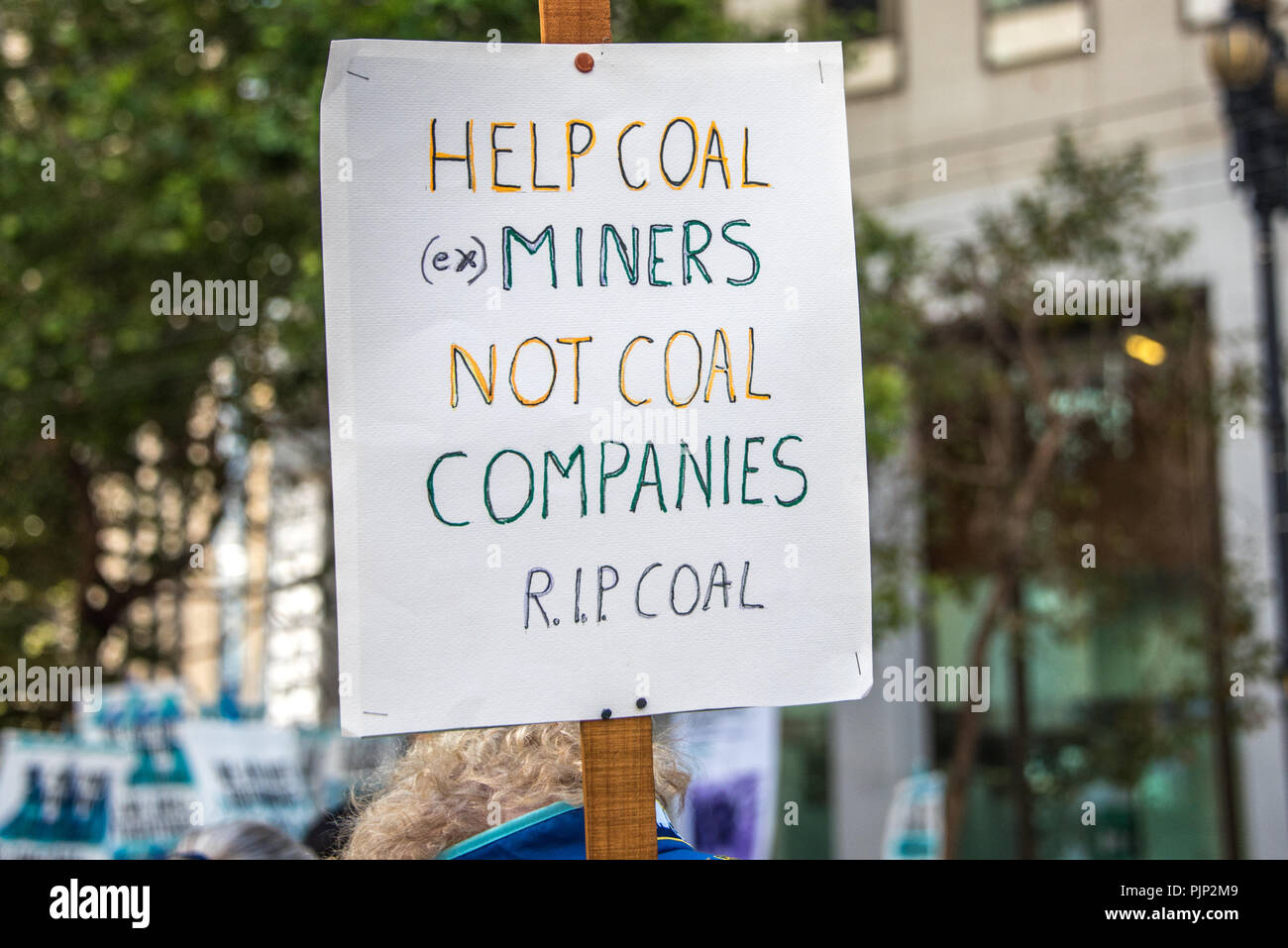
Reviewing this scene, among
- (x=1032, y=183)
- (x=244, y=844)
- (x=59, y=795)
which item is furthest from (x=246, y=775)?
(x=1032, y=183)

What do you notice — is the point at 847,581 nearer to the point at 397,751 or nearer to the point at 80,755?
the point at 397,751

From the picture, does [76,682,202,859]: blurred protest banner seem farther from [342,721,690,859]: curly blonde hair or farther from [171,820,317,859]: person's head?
[342,721,690,859]: curly blonde hair

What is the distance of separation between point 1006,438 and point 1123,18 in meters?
3.75

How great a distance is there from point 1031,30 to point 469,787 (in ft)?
32.9

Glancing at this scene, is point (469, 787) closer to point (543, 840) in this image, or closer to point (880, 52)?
point (543, 840)

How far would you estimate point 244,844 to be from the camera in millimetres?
2873

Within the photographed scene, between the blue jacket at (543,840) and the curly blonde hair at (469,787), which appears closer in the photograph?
the blue jacket at (543,840)

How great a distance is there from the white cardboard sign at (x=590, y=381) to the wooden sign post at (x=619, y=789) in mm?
40

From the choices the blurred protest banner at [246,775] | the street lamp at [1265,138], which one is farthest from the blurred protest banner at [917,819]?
the blurred protest banner at [246,775]

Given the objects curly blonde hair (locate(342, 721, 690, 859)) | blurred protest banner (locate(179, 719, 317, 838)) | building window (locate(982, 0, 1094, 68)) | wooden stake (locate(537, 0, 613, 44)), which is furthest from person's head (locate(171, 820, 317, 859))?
building window (locate(982, 0, 1094, 68))

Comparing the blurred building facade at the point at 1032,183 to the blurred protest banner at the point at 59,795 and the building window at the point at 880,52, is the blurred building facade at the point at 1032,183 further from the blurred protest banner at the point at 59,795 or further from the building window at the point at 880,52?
the blurred protest banner at the point at 59,795

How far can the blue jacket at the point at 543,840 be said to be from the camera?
1.71m

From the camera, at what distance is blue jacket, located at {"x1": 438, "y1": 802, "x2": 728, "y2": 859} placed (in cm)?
171

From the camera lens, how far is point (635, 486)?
1.75 metres
